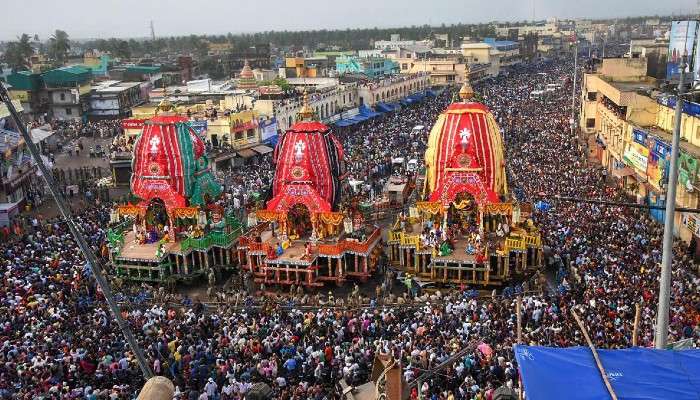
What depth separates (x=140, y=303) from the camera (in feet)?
77.9

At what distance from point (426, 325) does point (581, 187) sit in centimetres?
→ 1796

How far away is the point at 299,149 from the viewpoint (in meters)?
26.0

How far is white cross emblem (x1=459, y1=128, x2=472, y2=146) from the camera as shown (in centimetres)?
2503

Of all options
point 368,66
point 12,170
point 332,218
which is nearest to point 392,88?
point 368,66

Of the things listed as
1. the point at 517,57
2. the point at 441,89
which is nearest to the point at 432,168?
the point at 441,89

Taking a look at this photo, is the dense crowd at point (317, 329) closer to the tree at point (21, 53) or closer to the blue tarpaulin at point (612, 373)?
the blue tarpaulin at point (612, 373)

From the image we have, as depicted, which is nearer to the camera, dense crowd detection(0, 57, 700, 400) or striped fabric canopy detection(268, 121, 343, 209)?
dense crowd detection(0, 57, 700, 400)

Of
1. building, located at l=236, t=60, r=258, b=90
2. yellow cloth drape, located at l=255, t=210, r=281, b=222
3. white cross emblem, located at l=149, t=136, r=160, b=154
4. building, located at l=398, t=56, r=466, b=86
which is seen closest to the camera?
yellow cloth drape, located at l=255, t=210, r=281, b=222

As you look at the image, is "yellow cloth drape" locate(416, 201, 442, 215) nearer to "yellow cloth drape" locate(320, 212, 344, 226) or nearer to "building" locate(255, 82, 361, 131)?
"yellow cloth drape" locate(320, 212, 344, 226)

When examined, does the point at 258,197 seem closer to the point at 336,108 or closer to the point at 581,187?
the point at 581,187

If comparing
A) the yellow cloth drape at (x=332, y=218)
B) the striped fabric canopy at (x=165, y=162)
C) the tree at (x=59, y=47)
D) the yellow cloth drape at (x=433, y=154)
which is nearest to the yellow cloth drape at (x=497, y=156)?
the yellow cloth drape at (x=433, y=154)

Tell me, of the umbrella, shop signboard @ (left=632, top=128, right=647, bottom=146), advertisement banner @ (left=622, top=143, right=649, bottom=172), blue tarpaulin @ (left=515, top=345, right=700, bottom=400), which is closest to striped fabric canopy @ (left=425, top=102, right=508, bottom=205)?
the umbrella

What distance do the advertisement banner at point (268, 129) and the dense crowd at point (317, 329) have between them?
22606 millimetres

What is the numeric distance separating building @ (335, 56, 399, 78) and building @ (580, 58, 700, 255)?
3462 cm
